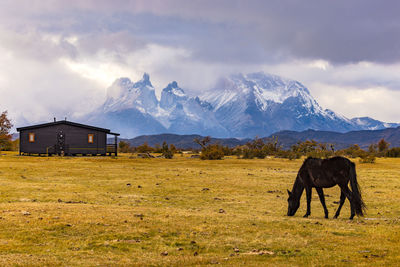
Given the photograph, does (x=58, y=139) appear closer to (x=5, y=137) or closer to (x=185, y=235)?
(x=5, y=137)

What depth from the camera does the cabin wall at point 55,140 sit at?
66250 millimetres

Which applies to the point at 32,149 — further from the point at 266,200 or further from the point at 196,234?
the point at 196,234

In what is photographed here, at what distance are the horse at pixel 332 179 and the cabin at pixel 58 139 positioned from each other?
5401 centimetres

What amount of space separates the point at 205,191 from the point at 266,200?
4.83 metres

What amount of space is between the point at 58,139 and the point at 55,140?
54 cm

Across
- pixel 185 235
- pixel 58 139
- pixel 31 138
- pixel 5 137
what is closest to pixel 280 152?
pixel 58 139

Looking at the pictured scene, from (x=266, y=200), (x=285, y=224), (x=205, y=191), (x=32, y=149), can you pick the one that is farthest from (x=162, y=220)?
(x=32, y=149)

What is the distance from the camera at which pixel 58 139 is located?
66188mm

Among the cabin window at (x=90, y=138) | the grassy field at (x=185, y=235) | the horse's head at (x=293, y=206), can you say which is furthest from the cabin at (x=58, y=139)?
the horse's head at (x=293, y=206)

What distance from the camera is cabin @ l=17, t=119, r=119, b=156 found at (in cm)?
6619

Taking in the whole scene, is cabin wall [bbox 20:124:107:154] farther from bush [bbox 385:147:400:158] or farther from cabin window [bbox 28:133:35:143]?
bush [bbox 385:147:400:158]

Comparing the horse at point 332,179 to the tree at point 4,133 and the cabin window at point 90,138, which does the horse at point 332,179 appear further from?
the tree at point 4,133

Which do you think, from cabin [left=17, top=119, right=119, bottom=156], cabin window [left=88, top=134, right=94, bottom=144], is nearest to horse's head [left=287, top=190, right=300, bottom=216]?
cabin [left=17, top=119, right=119, bottom=156]

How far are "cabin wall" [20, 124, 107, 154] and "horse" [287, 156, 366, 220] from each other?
181 ft
